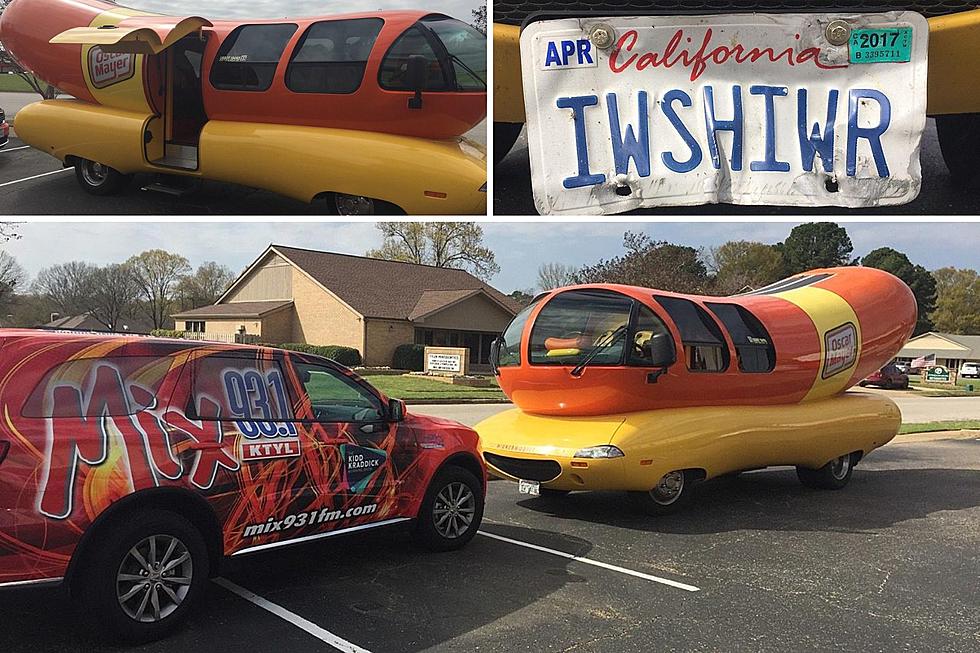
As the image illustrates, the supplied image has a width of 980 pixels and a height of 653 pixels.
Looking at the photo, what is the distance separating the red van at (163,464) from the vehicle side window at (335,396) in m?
0.01

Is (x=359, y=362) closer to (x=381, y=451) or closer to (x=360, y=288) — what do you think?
(x=360, y=288)

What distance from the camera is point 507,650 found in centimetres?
441

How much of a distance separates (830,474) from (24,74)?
12.6 m

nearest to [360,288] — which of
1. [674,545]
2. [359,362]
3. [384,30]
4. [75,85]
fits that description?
[359,362]

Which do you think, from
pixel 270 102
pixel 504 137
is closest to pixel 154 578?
pixel 504 137

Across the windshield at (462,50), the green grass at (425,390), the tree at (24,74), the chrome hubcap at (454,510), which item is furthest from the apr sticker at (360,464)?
the green grass at (425,390)

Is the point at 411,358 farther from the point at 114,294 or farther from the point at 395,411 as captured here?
the point at 395,411

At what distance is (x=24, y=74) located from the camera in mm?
12617

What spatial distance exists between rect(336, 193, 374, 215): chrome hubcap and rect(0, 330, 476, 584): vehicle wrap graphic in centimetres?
379

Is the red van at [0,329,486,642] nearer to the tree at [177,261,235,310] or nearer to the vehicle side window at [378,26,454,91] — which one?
the vehicle side window at [378,26,454,91]

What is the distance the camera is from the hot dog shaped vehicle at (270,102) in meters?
8.87

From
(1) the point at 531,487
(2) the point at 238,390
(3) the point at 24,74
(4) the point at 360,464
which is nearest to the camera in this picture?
(2) the point at 238,390

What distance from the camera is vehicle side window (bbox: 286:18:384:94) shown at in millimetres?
9266

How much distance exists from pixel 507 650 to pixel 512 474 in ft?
11.3
